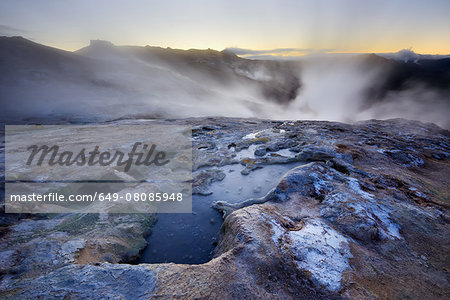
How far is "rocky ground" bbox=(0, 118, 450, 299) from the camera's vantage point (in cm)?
337

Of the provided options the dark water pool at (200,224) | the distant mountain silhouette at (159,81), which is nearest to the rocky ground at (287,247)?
the dark water pool at (200,224)

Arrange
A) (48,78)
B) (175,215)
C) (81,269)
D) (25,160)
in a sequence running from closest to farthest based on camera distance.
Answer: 1. (81,269)
2. (175,215)
3. (25,160)
4. (48,78)

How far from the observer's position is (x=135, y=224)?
20.4 ft

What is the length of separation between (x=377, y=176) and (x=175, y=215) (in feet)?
25.9

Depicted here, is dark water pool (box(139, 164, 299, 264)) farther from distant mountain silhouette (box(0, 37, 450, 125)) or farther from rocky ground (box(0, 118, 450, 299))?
distant mountain silhouette (box(0, 37, 450, 125))

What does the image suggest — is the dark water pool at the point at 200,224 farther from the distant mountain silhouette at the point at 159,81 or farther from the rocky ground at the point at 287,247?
the distant mountain silhouette at the point at 159,81

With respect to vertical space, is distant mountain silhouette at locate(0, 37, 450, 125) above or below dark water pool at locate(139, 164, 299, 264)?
above

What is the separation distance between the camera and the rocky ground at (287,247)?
133 inches

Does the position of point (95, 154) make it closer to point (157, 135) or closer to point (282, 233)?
point (157, 135)

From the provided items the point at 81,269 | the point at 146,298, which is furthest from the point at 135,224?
the point at 146,298

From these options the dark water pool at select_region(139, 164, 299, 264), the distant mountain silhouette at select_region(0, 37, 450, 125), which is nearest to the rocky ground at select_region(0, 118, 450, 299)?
the dark water pool at select_region(139, 164, 299, 264)

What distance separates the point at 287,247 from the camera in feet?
13.6

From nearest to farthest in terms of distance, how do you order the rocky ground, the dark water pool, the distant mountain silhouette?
the rocky ground
the dark water pool
the distant mountain silhouette

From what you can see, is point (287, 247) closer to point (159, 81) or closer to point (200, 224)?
point (200, 224)
